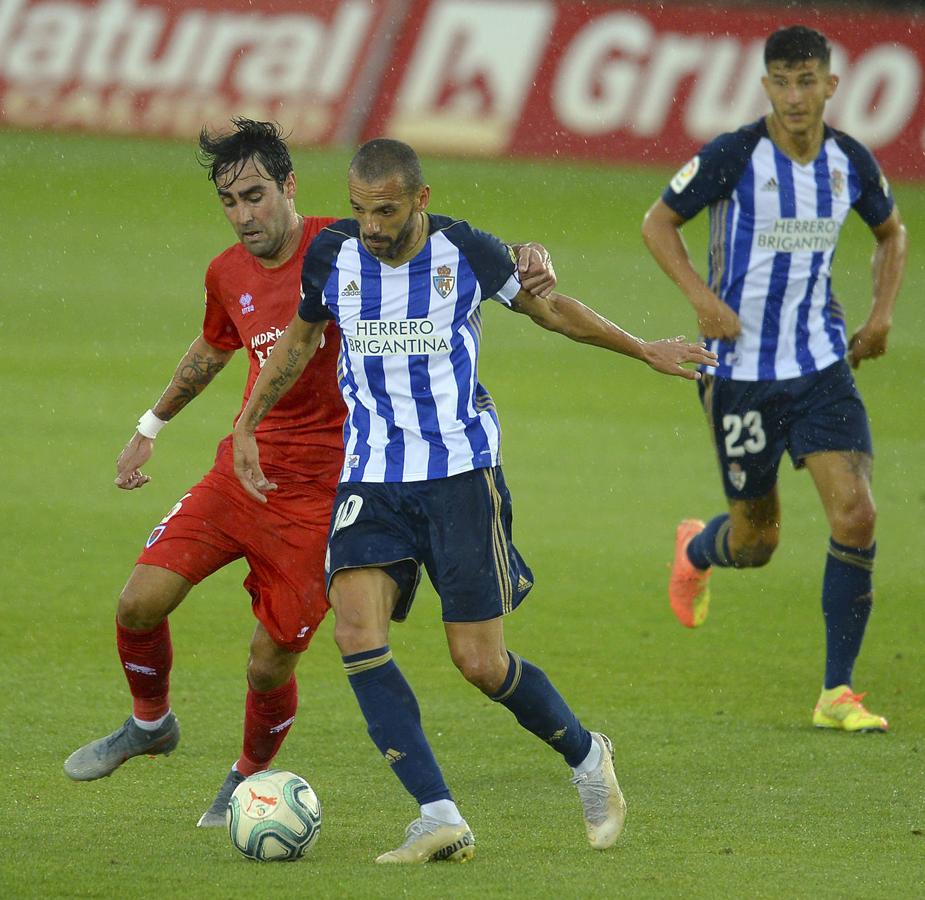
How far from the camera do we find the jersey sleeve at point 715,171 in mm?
6633

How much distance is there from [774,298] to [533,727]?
2.58 m

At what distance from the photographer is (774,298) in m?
6.66

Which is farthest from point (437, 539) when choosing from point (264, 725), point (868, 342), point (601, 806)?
point (868, 342)

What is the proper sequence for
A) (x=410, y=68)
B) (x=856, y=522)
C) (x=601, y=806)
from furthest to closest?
(x=410, y=68) → (x=856, y=522) → (x=601, y=806)

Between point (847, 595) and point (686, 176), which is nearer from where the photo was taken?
point (847, 595)

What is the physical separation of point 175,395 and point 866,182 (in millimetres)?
2958

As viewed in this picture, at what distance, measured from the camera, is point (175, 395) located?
221 inches

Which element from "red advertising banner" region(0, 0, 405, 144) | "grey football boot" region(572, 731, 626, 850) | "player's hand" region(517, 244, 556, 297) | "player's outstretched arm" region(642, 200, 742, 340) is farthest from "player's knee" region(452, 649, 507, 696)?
"red advertising banner" region(0, 0, 405, 144)

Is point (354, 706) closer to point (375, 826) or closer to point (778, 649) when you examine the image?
point (375, 826)

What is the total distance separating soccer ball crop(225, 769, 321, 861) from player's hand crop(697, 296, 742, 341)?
9.16 ft

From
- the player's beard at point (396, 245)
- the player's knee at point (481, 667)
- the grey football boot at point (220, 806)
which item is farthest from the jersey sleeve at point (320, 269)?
the grey football boot at point (220, 806)

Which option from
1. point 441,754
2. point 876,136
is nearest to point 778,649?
point 441,754

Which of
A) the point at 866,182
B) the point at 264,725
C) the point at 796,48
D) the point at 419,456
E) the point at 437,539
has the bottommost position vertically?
the point at 264,725

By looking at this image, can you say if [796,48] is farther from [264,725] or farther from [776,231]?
[264,725]
